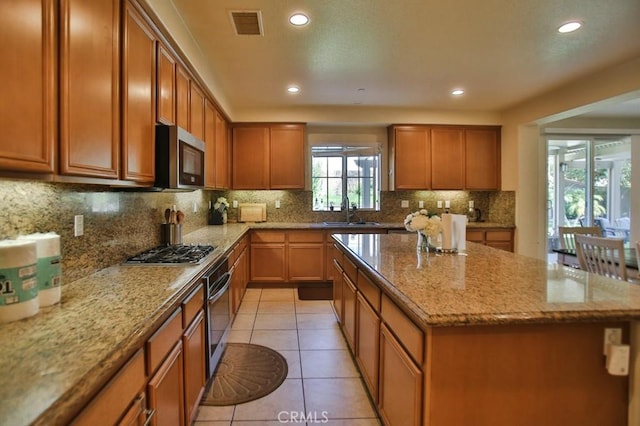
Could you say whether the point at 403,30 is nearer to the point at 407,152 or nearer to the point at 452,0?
the point at 452,0

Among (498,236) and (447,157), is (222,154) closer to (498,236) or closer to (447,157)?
(447,157)

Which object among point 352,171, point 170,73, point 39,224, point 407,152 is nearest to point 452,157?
point 407,152

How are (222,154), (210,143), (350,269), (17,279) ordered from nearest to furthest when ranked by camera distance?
(17,279)
(350,269)
(210,143)
(222,154)

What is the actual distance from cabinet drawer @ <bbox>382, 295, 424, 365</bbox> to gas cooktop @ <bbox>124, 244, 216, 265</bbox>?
119 centimetres

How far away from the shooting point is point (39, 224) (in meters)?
1.47

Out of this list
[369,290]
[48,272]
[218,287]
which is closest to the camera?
[48,272]

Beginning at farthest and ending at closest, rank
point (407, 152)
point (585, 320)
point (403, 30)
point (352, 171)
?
point (352, 171)
point (407, 152)
point (403, 30)
point (585, 320)

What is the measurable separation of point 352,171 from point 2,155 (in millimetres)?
4688

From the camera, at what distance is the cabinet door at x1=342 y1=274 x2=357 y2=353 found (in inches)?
98.1

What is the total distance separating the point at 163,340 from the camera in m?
1.36

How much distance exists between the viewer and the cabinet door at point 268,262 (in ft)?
15.1

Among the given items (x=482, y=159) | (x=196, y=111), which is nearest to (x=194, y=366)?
(x=196, y=111)

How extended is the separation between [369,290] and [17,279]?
64.7 inches

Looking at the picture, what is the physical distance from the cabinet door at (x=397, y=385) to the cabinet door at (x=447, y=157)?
3.73 meters
